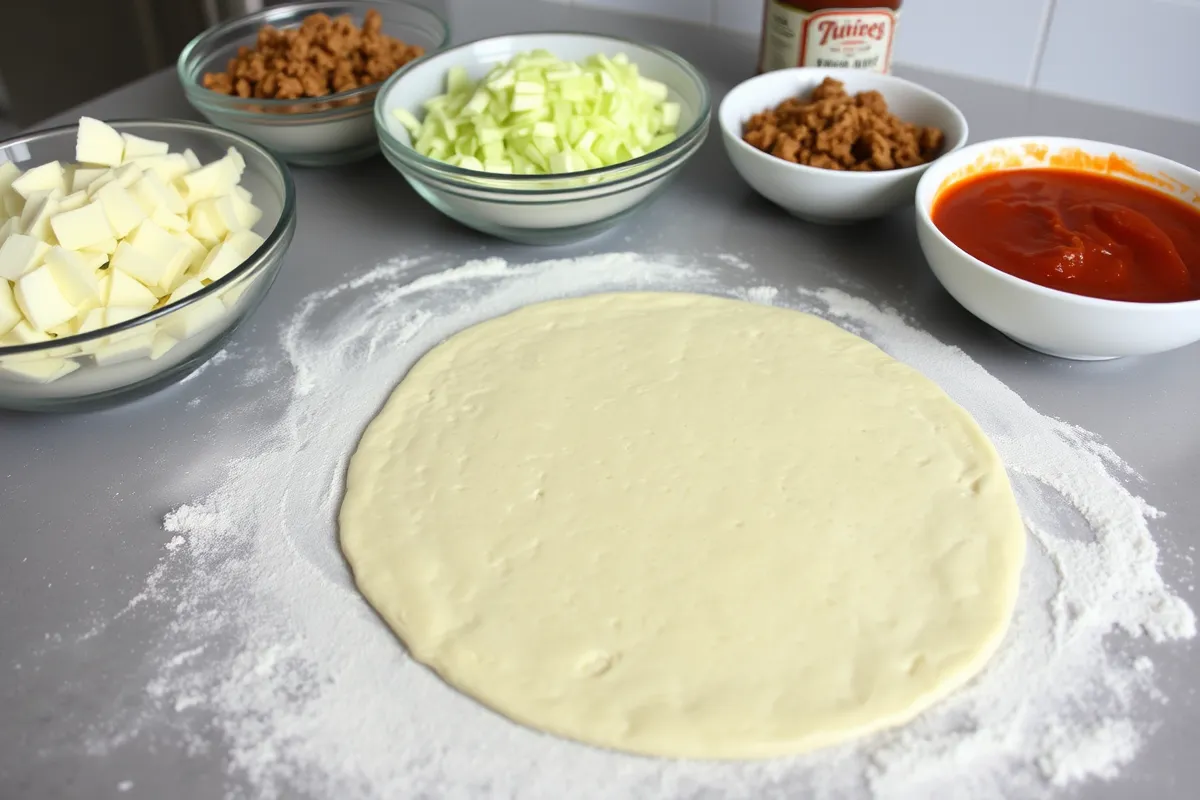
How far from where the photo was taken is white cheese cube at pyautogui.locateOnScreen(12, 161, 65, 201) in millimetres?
1135

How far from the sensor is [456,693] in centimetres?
84

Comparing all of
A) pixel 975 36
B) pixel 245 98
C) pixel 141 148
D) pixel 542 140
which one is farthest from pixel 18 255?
pixel 975 36

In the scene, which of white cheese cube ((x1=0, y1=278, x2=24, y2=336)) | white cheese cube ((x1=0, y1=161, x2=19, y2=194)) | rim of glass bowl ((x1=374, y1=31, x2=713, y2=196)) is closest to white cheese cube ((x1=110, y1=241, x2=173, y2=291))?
white cheese cube ((x1=0, y1=278, x2=24, y2=336))

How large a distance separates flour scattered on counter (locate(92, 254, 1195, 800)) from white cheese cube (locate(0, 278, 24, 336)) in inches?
11.4

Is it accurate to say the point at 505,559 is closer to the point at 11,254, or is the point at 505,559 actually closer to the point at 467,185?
the point at 467,185

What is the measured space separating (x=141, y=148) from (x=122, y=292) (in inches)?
11.1

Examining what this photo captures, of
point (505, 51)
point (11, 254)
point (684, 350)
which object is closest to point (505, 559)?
point (684, 350)

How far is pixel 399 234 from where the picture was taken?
1.42 m

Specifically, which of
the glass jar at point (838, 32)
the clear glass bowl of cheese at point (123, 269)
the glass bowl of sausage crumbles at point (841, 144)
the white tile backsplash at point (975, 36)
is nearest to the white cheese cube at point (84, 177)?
the clear glass bowl of cheese at point (123, 269)

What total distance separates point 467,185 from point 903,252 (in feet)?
2.11

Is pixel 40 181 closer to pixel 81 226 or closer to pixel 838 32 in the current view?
pixel 81 226

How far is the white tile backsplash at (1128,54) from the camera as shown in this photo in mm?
1492

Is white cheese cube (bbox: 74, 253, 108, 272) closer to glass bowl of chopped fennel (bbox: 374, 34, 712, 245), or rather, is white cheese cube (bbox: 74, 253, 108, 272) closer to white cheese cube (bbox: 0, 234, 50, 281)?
white cheese cube (bbox: 0, 234, 50, 281)

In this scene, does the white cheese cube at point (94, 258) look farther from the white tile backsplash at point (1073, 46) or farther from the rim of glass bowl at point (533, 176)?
the white tile backsplash at point (1073, 46)
